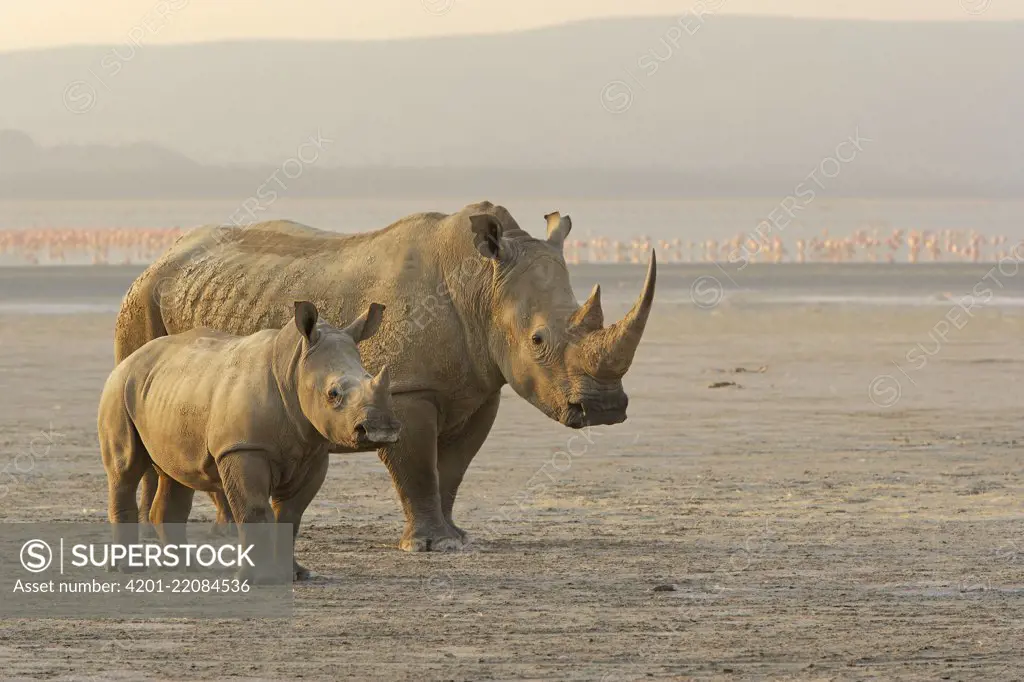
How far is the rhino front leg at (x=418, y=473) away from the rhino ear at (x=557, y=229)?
136 centimetres

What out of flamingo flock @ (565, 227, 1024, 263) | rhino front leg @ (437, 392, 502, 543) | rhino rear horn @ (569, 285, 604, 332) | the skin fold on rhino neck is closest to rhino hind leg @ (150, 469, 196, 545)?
the skin fold on rhino neck

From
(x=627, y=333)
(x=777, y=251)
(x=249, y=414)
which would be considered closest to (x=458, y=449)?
(x=627, y=333)

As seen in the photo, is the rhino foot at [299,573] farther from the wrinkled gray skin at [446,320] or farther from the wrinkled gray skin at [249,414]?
the wrinkled gray skin at [446,320]

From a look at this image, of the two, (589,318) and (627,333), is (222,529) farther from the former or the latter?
(627,333)

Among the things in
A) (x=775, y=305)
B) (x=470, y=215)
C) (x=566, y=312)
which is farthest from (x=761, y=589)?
(x=775, y=305)

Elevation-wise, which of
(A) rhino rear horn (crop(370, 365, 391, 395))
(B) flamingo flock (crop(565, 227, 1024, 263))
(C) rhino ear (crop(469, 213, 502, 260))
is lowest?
(A) rhino rear horn (crop(370, 365, 391, 395))

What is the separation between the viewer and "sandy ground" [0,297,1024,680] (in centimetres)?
1016

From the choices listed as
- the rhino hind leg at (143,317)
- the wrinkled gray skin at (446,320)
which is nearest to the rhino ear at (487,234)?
the wrinkled gray skin at (446,320)

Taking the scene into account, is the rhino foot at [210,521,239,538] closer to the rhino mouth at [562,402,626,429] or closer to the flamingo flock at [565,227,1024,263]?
the rhino mouth at [562,402,626,429]

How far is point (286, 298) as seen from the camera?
14.1m

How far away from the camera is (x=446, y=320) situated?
543 inches

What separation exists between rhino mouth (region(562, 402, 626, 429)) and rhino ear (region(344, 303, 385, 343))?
4.98 feet

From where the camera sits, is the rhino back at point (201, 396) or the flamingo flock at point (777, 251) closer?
the rhino back at point (201, 396)

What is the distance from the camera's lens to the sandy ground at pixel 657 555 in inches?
400
